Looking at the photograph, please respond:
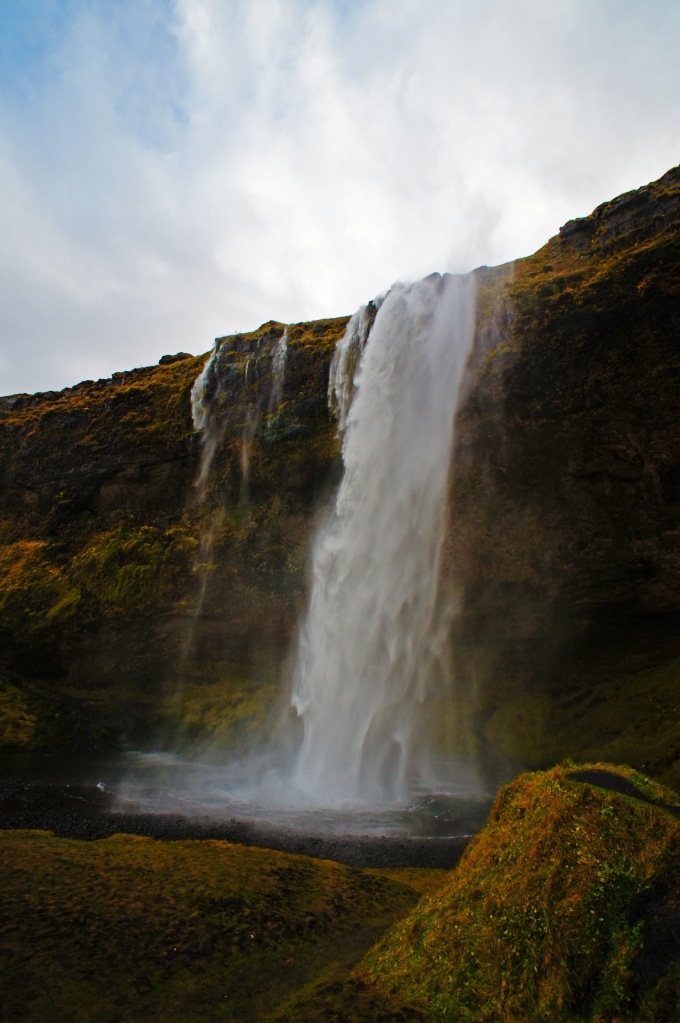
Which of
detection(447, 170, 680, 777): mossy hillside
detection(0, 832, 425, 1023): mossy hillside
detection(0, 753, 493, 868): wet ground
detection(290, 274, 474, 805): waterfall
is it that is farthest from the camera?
detection(290, 274, 474, 805): waterfall

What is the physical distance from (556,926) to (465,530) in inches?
626

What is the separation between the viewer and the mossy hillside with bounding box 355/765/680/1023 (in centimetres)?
449

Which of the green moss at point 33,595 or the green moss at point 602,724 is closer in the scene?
the green moss at point 602,724

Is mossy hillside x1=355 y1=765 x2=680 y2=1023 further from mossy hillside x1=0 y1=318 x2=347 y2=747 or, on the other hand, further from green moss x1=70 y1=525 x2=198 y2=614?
green moss x1=70 y1=525 x2=198 y2=614

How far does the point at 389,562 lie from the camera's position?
804 inches

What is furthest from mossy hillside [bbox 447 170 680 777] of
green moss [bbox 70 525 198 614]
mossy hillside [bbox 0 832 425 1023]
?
green moss [bbox 70 525 198 614]

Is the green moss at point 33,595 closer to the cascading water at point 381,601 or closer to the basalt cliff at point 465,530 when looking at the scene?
the basalt cliff at point 465,530

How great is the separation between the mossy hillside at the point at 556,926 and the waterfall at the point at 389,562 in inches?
487

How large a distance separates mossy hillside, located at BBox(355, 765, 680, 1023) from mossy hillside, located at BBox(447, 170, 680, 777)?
12.8 metres

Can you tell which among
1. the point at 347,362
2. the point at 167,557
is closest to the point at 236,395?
the point at 347,362

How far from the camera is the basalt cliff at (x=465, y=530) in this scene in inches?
706

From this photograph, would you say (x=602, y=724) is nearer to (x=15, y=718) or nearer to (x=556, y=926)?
(x=556, y=926)

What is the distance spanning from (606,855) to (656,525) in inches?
575

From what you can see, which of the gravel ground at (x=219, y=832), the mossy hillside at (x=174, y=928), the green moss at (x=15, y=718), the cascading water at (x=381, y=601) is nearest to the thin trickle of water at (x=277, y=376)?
the cascading water at (x=381, y=601)
